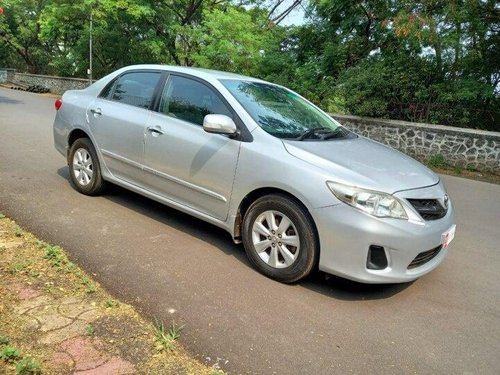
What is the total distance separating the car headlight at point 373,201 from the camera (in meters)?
3.36

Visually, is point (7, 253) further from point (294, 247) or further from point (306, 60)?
point (306, 60)

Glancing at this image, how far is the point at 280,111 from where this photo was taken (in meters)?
4.44

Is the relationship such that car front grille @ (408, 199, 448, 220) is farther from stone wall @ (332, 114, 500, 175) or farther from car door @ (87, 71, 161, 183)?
stone wall @ (332, 114, 500, 175)

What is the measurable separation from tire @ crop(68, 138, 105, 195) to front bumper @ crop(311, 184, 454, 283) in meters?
3.04

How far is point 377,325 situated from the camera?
10.8 feet

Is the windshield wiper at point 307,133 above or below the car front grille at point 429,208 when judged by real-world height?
above

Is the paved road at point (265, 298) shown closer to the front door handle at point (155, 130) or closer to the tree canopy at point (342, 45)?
the front door handle at point (155, 130)

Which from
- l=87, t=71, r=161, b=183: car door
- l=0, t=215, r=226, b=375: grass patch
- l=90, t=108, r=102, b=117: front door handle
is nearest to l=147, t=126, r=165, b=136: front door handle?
l=87, t=71, r=161, b=183: car door

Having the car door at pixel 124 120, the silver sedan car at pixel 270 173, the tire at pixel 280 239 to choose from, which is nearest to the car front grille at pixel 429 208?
the silver sedan car at pixel 270 173

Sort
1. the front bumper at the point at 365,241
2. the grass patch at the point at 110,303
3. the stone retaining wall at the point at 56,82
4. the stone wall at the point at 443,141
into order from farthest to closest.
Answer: the stone retaining wall at the point at 56,82 < the stone wall at the point at 443,141 < the front bumper at the point at 365,241 < the grass patch at the point at 110,303

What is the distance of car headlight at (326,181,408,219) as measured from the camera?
336 cm

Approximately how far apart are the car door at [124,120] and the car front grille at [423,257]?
2880 mm

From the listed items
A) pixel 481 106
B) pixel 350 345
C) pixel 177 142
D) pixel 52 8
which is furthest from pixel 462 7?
pixel 52 8

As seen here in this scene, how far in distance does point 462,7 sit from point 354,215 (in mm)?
9928
